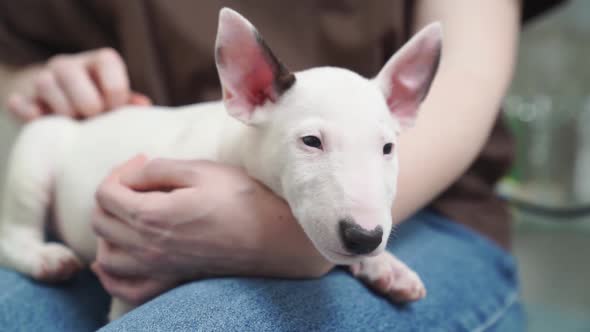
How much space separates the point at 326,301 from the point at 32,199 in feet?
1.99

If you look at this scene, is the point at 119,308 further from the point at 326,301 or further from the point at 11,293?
the point at 326,301

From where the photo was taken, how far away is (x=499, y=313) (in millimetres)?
968

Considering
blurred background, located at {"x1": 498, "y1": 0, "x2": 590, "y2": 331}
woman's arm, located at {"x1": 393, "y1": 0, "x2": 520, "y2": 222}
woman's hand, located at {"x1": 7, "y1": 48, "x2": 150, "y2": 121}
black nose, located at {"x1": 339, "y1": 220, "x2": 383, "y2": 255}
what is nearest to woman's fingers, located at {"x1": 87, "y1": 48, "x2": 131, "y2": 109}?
woman's hand, located at {"x1": 7, "y1": 48, "x2": 150, "y2": 121}

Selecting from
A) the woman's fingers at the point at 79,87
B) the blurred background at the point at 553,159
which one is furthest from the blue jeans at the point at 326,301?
the blurred background at the point at 553,159

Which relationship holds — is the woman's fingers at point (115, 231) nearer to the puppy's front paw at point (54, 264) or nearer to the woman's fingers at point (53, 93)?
the puppy's front paw at point (54, 264)

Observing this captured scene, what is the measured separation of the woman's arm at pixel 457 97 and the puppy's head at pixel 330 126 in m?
0.16

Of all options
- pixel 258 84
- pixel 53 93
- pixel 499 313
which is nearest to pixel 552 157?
pixel 499 313

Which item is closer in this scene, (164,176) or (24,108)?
(164,176)

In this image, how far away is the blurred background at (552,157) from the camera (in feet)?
5.50

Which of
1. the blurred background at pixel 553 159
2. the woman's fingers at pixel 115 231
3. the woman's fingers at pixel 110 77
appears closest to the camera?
the woman's fingers at pixel 115 231

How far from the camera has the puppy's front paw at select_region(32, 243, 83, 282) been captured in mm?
917

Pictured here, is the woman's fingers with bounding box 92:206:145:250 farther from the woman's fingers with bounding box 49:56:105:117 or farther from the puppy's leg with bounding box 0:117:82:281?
the woman's fingers with bounding box 49:56:105:117

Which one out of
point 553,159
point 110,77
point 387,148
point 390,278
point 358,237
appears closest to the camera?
point 358,237

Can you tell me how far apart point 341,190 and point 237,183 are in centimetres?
22
